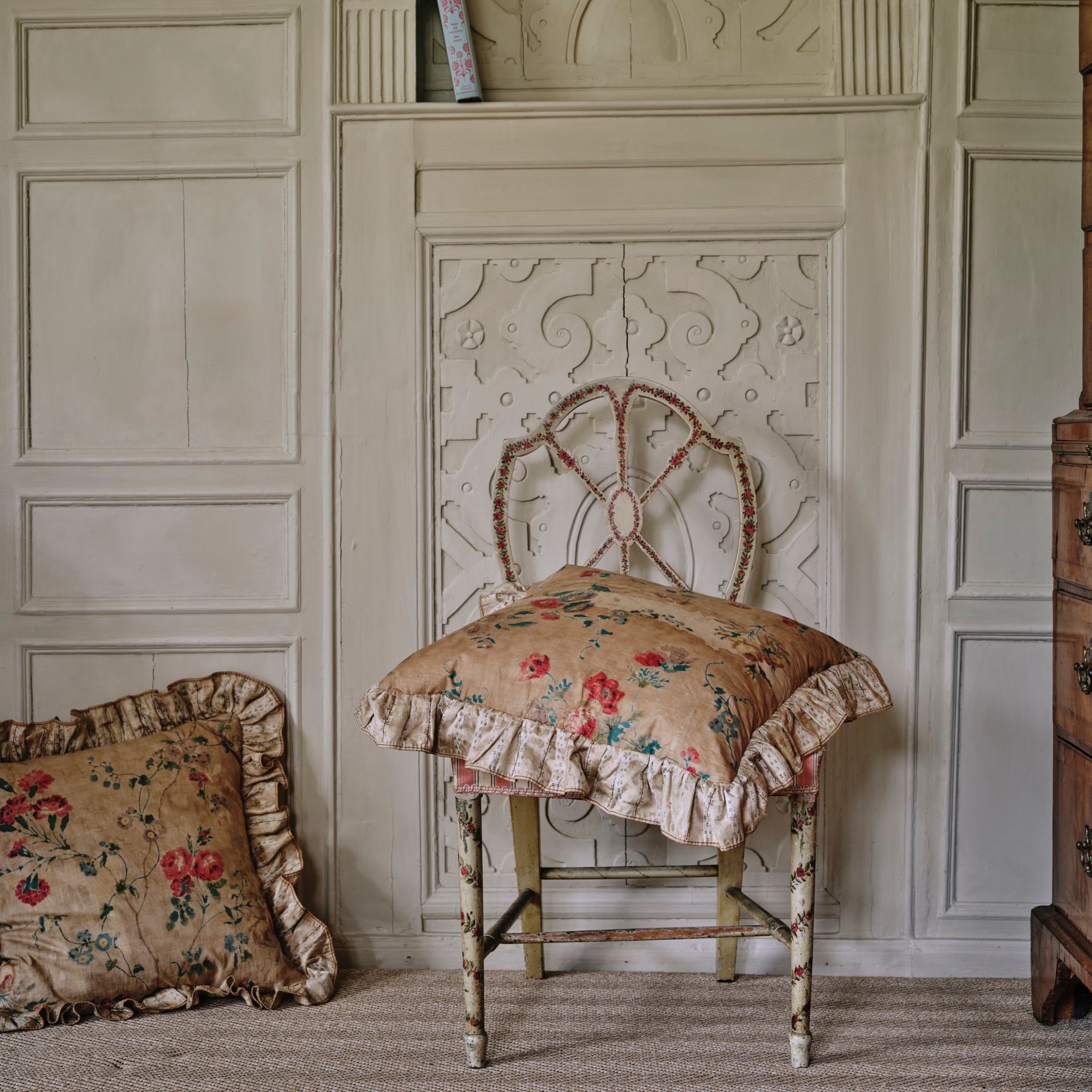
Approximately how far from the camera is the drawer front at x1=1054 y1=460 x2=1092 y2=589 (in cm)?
172

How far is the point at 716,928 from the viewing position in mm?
1681

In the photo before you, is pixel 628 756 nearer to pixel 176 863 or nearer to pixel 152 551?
pixel 176 863

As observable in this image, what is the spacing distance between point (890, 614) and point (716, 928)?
2.58 feet

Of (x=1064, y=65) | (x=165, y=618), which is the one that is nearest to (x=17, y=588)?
(x=165, y=618)

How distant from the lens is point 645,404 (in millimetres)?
2082

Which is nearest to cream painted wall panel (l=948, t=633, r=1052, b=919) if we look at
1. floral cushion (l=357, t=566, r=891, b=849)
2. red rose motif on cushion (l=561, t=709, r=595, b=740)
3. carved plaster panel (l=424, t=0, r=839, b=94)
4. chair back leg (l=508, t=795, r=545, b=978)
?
floral cushion (l=357, t=566, r=891, b=849)

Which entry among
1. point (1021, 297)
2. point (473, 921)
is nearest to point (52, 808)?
point (473, 921)

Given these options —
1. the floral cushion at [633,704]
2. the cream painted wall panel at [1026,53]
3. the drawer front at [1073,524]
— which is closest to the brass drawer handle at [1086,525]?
the drawer front at [1073,524]

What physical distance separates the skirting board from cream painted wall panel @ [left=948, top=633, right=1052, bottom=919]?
91mm

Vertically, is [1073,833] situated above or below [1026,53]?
below

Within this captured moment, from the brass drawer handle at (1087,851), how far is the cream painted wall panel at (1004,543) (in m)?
0.53

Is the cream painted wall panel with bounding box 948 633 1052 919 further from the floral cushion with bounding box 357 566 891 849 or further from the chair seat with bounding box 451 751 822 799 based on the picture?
the chair seat with bounding box 451 751 822 799

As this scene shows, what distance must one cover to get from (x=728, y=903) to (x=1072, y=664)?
0.81 metres

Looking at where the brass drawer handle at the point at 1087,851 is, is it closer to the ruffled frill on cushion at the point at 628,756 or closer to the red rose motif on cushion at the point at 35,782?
the ruffled frill on cushion at the point at 628,756
